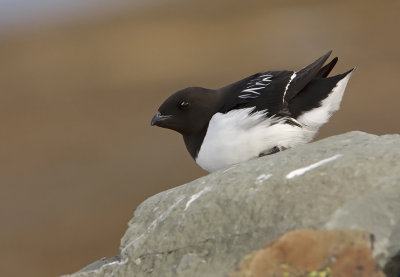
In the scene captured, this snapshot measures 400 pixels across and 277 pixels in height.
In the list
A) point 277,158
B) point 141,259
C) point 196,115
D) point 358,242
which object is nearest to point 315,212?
point 358,242

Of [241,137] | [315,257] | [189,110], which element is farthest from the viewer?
[189,110]

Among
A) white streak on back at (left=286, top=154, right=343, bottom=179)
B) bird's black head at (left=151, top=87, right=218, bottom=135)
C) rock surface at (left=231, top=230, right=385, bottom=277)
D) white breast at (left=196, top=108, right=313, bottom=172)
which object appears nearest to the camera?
rock surface at (left=231, top=230, right=385, bottom=277)

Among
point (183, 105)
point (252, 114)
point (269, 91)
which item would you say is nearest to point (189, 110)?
point (183, 105)

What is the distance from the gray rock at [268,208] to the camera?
379 centimetres

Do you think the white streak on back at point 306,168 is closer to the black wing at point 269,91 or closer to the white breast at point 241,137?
the white breast at point 241,137

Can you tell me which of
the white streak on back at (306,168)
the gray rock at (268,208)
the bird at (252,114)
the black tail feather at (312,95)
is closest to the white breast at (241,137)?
the bird at (252,114)

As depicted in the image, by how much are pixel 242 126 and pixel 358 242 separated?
8.46 ft

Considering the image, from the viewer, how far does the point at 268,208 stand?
13.4 feet

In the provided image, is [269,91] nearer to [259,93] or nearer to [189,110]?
[259,93]

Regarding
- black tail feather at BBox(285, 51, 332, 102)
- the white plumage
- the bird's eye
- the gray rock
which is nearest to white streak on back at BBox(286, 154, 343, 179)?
the gray rock

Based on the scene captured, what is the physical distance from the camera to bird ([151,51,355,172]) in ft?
19.1

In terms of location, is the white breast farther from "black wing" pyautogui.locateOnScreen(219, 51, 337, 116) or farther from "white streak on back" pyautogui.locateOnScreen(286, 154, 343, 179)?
"white streak on back" pyautogui.locateOnScreen(286, 154, 343, 179)

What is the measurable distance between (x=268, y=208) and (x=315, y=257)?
2.49 feet

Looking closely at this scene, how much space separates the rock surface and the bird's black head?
2.84 meters
